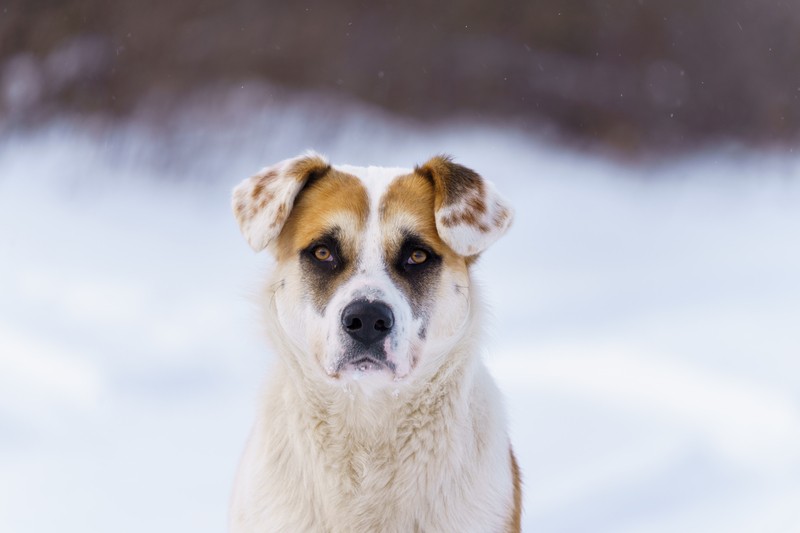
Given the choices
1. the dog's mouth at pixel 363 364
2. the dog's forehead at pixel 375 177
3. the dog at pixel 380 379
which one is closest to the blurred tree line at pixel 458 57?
the dog's forehead at pixel 375 177

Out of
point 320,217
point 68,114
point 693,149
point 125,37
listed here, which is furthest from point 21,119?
point 320,217

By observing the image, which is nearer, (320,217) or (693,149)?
(320,217)

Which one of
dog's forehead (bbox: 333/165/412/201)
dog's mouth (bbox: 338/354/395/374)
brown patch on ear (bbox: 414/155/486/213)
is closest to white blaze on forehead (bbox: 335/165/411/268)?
dog's forehead (bbox: 333/165/412/201)

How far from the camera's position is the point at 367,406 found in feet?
11.0

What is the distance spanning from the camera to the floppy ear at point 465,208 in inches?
136

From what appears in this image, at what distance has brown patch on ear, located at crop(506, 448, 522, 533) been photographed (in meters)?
3.49

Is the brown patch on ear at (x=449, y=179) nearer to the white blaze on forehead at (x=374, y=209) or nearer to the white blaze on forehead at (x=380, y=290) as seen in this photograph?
the white blaze on forehead at (x=374, y=209)

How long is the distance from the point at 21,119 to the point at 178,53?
195 centimetres

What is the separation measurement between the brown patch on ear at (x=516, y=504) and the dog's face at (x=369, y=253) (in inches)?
24.5

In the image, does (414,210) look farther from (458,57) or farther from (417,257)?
(458,57)

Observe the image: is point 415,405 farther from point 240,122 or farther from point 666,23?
point 666,23

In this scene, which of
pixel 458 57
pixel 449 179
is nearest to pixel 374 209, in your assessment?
pixel 449 179

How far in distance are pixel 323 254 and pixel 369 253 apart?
174 millimetres

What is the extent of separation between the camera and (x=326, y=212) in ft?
11.4
